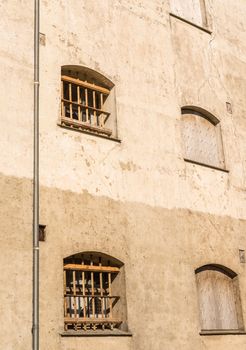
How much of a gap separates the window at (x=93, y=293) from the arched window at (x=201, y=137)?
11.5 feet

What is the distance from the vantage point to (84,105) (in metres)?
11.0

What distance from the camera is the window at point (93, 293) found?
9.45m

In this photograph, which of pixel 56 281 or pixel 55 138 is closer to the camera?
pixel 56 281

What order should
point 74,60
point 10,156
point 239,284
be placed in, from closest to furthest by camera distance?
point 10,156 → point 74,60 → point 239,284

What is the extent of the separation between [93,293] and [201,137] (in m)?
5.00

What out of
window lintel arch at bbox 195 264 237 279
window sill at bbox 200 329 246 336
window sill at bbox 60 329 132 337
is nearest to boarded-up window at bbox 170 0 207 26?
window lintel arch at bbox 195 264 237 279

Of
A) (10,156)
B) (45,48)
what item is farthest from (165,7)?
(10,156)

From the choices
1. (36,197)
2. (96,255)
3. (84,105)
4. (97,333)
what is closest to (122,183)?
(96,255)

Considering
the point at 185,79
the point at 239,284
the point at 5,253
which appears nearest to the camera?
the point at 5,253

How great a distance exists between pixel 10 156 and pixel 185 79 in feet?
17.6

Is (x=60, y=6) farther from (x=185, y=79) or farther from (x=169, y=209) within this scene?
(x=169, y=209)

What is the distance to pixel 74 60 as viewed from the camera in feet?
35.4

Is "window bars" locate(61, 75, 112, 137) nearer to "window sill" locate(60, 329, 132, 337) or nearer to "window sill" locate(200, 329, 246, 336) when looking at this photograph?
"window sill" locate(60, 329, 132, 337)

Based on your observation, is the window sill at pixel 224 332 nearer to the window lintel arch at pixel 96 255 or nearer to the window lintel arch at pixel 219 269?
the window lintel arch at pixel 219 269
